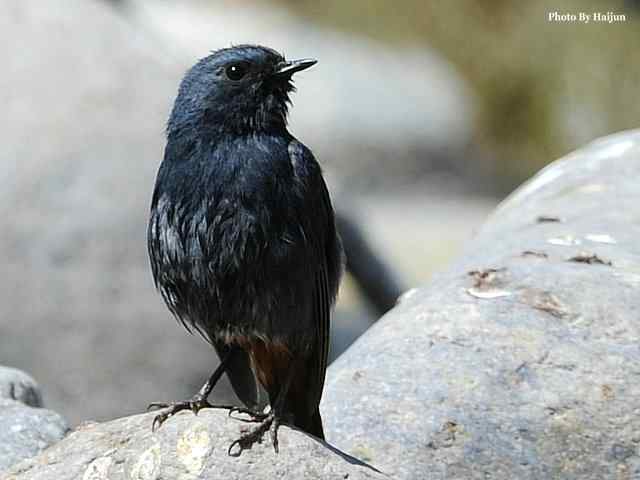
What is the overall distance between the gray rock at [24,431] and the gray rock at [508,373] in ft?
3.78

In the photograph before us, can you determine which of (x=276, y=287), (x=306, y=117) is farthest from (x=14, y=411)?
(x=306, y=117)

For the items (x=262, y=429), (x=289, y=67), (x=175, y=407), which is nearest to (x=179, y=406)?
(x=175, y=407)

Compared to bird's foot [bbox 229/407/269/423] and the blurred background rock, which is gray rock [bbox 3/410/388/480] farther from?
the blurred background rock

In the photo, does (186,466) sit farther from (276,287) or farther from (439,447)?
(439,447)

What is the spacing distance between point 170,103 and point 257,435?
170 inches

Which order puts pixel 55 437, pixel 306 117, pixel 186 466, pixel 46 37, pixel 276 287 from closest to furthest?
pixel 186 466 → pixel 276 287 → pixel 55 437 → pixel 46 37 → pixel 306 117

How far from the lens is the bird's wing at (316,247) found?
5.62 meters

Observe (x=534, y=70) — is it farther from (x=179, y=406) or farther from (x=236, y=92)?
(x=179, y=406)

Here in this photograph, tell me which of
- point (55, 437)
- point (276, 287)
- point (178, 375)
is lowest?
point (178, 375)

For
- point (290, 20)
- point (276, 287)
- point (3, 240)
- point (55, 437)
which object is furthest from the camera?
point (290, 20)

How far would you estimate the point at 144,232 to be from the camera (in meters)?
8.39

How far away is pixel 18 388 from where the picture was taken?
20.8 feet

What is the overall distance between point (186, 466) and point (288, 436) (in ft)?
1.44

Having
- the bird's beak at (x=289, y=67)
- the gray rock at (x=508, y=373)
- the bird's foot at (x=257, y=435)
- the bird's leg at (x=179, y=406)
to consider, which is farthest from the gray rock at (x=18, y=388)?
the bird's beak at (x=289, y=67)
